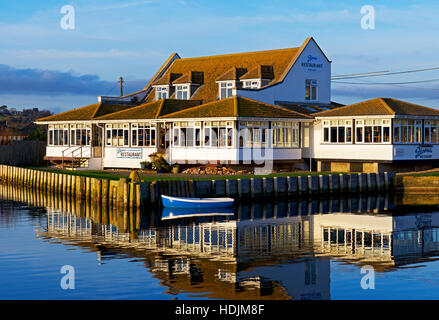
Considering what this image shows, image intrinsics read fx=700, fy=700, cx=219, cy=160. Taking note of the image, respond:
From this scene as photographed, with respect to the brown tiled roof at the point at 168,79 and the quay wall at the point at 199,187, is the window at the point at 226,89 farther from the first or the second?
the quay wall at the point at 199,187

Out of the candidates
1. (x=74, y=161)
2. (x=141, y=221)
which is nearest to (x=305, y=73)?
(x=74, y=161)

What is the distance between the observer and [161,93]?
7012 centimetres

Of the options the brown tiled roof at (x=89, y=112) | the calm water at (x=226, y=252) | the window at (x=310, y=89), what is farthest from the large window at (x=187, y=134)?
the window at (x=310, y=89)

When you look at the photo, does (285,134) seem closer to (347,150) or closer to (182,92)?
(347,150)

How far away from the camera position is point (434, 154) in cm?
5516

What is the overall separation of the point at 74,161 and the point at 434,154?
31416mm

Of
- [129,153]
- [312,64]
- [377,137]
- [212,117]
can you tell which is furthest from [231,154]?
[312,64]

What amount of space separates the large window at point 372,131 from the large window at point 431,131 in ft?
15.0

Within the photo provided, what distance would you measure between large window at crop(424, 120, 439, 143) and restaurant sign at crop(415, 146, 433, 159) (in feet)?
2.19

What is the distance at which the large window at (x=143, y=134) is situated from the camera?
57.2m

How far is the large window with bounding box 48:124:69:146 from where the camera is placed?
213ft

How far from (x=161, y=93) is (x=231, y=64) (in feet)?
24.9
